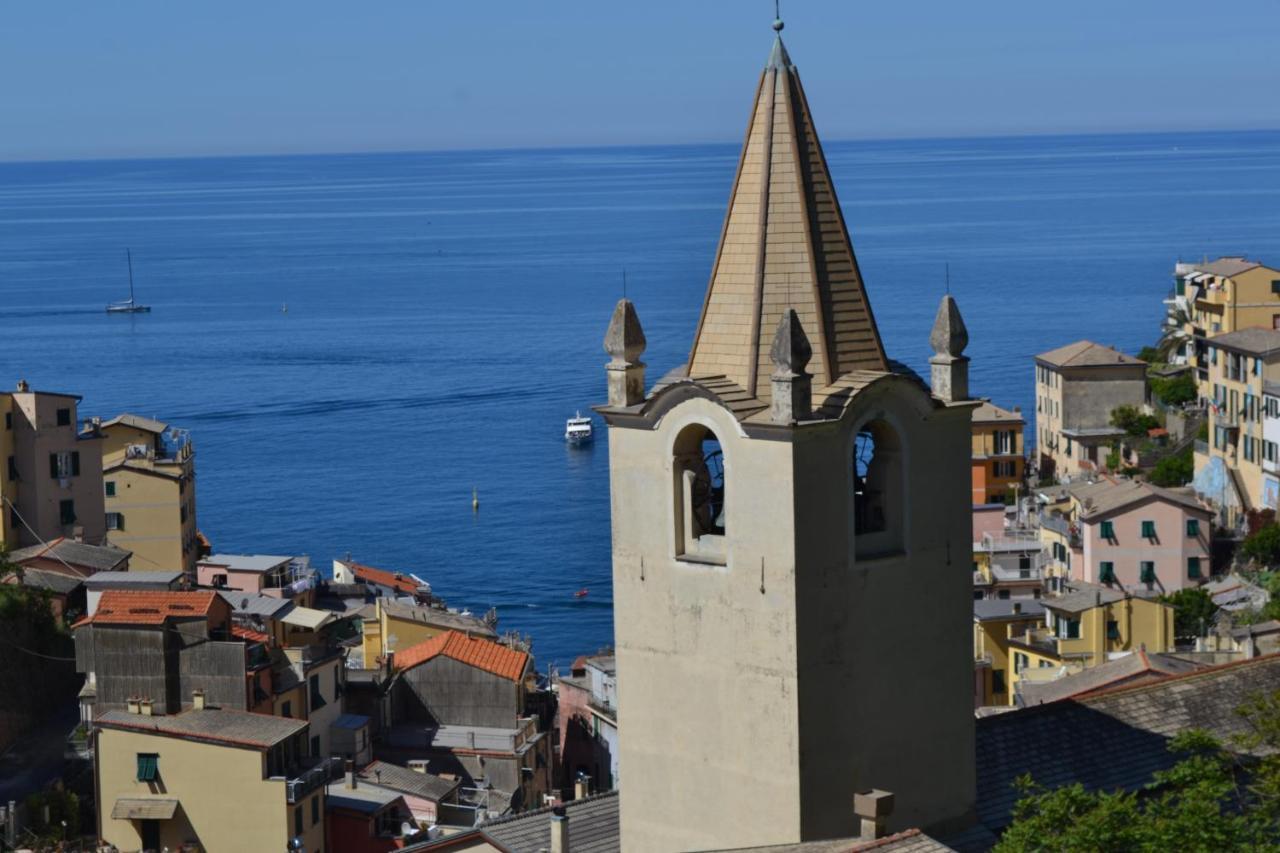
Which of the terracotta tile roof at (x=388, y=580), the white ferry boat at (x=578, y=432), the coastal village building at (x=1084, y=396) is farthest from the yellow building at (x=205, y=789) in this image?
the white ferry boat at (x=578, y=432)

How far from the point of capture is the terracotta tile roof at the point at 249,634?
138ft

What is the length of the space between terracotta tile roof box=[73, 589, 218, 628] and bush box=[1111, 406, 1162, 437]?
46701 millimetres

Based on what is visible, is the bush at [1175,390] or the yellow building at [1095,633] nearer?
the yellow building at [1095,633]

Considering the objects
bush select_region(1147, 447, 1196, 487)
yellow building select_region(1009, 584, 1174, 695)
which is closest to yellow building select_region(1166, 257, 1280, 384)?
bush select_region(1147, 447, 1196, 487)

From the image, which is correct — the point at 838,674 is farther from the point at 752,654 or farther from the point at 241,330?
the point at 241,330

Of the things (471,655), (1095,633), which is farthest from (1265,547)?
(471,655)

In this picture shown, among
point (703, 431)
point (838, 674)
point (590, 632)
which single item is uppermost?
point (703, 431)

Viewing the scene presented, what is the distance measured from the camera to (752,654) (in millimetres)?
16594

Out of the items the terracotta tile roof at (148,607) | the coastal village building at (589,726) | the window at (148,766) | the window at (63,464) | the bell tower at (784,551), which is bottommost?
the coastal village building at (589,726)

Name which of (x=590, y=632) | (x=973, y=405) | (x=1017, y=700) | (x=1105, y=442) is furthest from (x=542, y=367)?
(x=973, y=405)

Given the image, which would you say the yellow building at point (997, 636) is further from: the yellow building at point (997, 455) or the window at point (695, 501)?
the window at point (695, 501)

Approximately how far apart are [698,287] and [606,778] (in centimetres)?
11126

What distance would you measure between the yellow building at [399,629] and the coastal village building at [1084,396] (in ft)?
115

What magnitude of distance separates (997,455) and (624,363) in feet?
215
